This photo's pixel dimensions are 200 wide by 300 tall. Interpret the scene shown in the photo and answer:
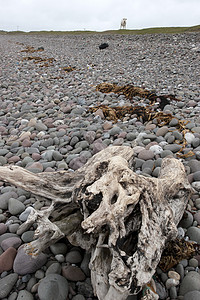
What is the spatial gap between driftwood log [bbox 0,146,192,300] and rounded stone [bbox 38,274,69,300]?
275mm

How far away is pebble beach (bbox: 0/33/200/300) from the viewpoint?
1922 millimetres

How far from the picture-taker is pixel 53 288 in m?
1.81

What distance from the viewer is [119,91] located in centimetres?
684

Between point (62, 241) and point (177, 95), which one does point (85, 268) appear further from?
point (177, 95)

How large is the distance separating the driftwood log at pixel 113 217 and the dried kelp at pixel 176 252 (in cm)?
23

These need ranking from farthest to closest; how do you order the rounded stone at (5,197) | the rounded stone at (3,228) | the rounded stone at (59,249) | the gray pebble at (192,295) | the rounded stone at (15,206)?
the rounded stone at (5,197)
the rounded stone at (15,206)
the rounded stone at (3,228)
the rounded stone at (59,249)
the gray pebble at (192,295)

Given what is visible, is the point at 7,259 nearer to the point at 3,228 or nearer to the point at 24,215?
the point at 3,228

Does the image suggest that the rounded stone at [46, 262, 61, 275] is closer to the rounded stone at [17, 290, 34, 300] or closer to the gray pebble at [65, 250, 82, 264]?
the gray pebble at [65, 250, 82, 264]

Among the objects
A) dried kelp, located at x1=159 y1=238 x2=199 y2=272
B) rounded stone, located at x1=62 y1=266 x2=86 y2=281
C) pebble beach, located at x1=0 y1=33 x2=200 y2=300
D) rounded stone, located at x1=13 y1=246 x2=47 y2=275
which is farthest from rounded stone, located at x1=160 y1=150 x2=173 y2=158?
rounded stone, located at x1=13 y1=246 x2=47 y2=275

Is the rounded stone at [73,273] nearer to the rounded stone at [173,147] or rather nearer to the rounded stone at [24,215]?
the rounded stone at [24,215]

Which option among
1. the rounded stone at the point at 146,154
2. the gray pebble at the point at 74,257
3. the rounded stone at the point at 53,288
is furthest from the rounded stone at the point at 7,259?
the rounded stone at the point at 146,154

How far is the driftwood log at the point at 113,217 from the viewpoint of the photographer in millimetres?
1546

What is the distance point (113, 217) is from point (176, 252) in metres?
0.90

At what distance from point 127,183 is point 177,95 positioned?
5355mm
